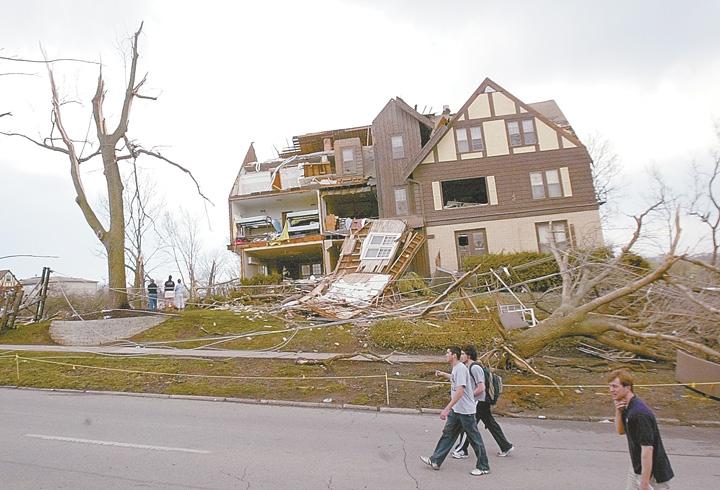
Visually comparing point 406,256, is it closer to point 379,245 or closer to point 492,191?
point 379,245

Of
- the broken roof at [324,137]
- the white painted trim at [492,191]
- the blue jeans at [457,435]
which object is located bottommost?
the blue jeans at [457,435]

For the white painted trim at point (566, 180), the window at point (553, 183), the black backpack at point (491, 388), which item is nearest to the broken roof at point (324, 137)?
the window at point (553, 183)

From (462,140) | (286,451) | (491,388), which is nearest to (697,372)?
(491,388)

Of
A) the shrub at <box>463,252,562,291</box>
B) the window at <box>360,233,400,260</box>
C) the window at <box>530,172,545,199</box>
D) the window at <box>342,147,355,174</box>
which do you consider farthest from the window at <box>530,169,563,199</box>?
the window at <box>342,147,355,174</box>

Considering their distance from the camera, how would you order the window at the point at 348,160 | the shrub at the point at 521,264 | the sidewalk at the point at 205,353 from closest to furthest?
the sidewalk at the point at 205,353 → the shrub at the point at 521,264 → the window at the point at 348,160

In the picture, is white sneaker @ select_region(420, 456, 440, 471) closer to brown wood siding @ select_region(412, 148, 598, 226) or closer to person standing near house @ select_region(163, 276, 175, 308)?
person standing near house @ select_region(163, 276, 175, 308)

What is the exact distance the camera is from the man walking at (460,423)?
19.4 feet

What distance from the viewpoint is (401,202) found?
2866 centimetres

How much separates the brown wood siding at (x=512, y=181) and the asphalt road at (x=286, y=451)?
64.7 feet

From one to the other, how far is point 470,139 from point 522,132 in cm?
299

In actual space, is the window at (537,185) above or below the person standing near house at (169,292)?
above

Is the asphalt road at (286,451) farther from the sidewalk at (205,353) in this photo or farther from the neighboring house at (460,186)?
the neighboring house at (460,186)

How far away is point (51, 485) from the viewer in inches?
215

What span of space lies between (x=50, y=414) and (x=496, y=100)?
26.3m
